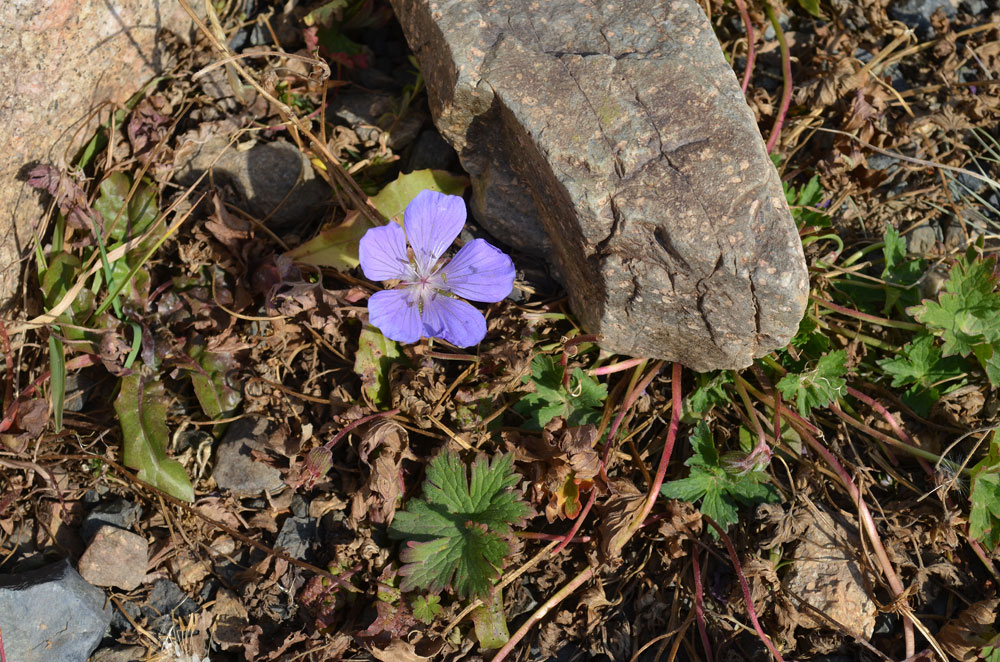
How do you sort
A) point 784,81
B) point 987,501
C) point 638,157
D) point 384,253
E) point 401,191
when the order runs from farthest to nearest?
point 784,81 → point 401,191 → point 987,501 → point 384,253 → point 638,157

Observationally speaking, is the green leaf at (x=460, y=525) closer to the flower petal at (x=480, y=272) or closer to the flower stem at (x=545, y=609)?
the flower stem at (x=545, y=609)

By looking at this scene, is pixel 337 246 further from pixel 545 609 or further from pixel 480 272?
pixel 545 609

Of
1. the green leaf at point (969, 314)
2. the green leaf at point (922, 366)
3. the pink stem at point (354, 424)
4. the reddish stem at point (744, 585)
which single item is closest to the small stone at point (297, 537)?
the pink stem at point (354, 424)

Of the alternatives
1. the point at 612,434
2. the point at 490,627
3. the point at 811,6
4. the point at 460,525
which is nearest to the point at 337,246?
the point at 460,525

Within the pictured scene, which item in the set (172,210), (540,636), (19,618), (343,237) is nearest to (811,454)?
(540,636)

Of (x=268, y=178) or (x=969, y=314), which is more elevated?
(x=268, y=178)

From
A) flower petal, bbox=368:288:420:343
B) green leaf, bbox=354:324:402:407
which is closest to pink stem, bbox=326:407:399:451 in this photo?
green leaf, bbox=354:324:402:407

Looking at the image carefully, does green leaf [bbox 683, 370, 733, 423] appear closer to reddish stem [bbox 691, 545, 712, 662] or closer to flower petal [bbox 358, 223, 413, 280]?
reddish stem [bbox 691, 545, 712, 662]
